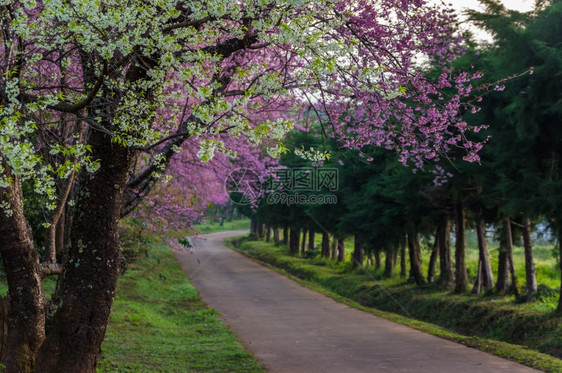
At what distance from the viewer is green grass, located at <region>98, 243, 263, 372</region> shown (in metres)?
10.7

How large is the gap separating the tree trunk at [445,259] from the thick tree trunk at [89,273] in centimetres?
2075

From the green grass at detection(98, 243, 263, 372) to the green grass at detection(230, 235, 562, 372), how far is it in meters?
5.25

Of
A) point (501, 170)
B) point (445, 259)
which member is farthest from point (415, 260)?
point (501, 170)

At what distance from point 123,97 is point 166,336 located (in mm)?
9380

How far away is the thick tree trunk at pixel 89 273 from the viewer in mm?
7223

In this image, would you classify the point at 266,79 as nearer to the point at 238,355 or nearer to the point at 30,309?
the point at 30,309

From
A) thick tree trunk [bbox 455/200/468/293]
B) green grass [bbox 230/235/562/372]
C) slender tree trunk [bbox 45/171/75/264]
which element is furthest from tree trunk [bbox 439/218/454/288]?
slender tree trunk [bbox 45/171/75/264]

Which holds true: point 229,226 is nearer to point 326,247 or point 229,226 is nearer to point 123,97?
point 326,247

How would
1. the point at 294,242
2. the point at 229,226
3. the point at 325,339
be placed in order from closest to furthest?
the point at 325,339, the point at 294,242, the point at 229,226

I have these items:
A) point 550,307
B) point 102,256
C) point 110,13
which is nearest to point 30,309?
point 102,256

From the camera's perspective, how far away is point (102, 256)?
7.29 metres

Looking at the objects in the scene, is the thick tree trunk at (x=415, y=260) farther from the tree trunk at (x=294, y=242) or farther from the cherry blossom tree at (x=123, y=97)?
the tree trunk at (x=294, y=242)

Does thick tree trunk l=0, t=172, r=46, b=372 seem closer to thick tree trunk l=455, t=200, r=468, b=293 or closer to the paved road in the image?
the paved road

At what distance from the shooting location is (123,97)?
6504mm
